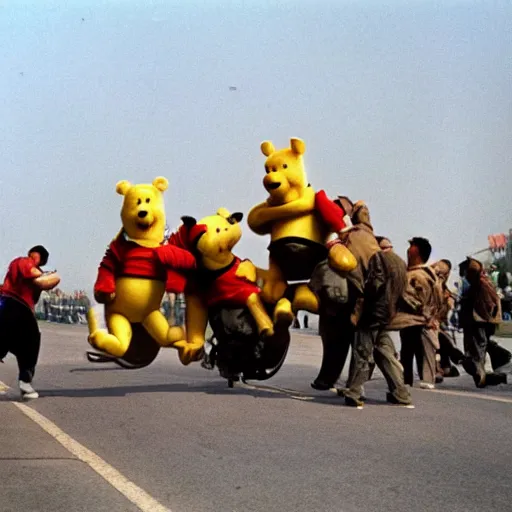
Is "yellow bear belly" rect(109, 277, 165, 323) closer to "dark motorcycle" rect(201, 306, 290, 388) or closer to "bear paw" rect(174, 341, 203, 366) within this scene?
"bear paw" rect(174, 341, 203, 366)

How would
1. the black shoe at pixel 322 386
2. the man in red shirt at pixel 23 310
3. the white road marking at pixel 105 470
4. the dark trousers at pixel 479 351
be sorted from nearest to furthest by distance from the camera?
1. the white road marking at pixel 105 470
2. the man in red shirt at pixel 23 310
3. the black shoe at pixel 322 386
4. the dark trousers at pixel 479 351

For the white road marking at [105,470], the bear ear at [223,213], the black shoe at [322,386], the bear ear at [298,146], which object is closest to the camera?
the white road marking at [105,470]

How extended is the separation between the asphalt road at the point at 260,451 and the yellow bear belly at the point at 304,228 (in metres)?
1.68

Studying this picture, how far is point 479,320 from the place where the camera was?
1278cm

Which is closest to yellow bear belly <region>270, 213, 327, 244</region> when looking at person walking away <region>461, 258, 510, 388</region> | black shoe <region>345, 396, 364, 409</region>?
black shoe <region>345, 396, 364, 409</region>

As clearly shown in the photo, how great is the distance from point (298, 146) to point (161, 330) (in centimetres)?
229

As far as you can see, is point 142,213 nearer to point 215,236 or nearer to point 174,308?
point 215,236

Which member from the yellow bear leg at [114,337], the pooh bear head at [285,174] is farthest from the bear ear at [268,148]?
the yellow bear leg at [114,337]

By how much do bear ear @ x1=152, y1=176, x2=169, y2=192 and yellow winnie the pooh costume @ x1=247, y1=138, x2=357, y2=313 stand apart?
978 millimetres

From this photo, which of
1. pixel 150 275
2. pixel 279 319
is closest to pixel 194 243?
pixel 150 275

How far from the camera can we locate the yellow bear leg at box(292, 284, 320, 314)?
962 centimetres

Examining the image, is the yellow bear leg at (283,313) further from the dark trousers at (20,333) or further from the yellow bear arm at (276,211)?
the dark trousers at (20,333)

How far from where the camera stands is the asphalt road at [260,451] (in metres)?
5.20

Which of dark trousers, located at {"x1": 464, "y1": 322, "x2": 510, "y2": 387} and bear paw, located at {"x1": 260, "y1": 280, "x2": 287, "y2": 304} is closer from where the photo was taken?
bear paw, located at {"x1": 260, "y1": 280, "x2": 287, "y2": 304}
